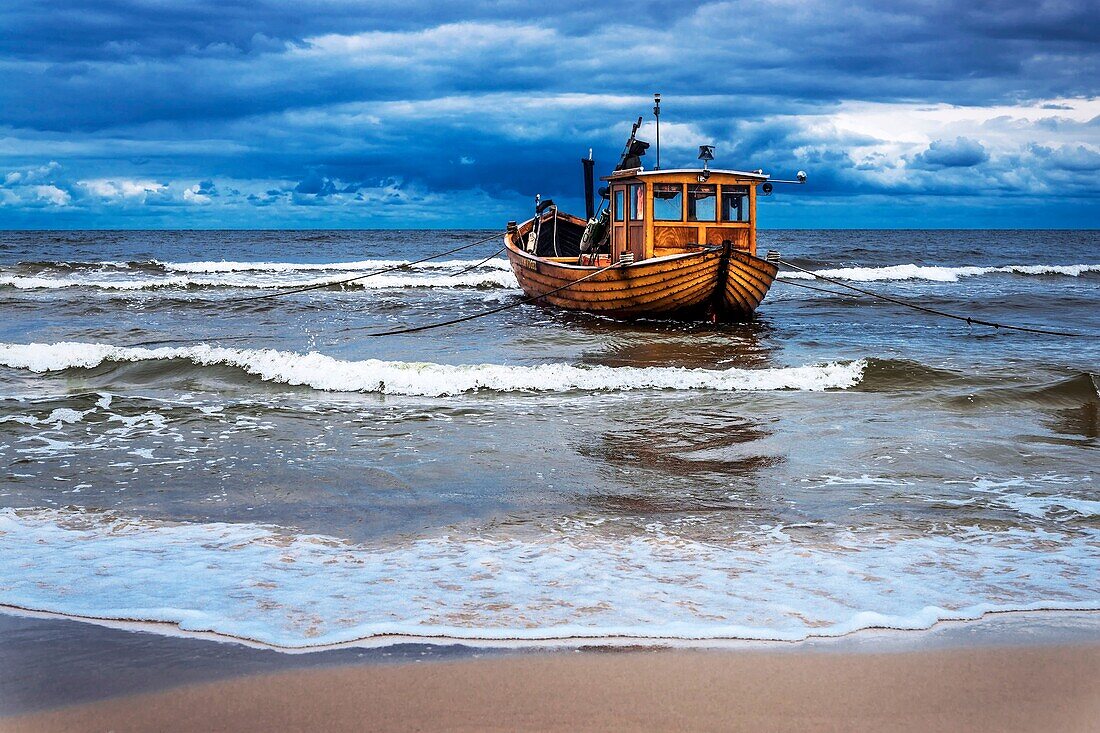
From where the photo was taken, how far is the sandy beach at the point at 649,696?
9.64 ft

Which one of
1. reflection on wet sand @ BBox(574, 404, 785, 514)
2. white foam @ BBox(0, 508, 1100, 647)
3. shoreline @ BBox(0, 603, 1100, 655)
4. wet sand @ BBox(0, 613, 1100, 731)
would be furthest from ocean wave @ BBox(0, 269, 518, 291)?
wet sand @ BBox(0, 613, 1100, 731)

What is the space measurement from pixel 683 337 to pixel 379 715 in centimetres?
1303

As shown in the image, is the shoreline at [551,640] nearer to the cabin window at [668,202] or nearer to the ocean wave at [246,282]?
the cabin window at [668,202]

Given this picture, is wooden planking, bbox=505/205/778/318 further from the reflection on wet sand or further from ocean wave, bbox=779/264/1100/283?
ocean wave, bbox=779/264/1100/283

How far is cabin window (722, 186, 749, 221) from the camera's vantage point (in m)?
16.3

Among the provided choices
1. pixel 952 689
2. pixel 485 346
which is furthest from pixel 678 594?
pixel 485 346

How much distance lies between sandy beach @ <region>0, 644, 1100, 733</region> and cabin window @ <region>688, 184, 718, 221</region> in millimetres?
13469

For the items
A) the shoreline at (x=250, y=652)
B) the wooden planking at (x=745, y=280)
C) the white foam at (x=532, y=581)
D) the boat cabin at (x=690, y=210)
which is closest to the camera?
the shoreline at (x=250, y=652)

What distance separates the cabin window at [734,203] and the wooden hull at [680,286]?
3.02 ft

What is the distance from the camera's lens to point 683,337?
15625 millimetres

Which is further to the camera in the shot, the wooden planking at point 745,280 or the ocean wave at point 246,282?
the ocean wave at point 246,282

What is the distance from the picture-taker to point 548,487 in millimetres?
6254

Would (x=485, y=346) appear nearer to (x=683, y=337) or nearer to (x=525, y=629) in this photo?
(x=683, y=337)

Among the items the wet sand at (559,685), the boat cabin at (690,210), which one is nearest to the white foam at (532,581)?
the wet sand at (559,685)
